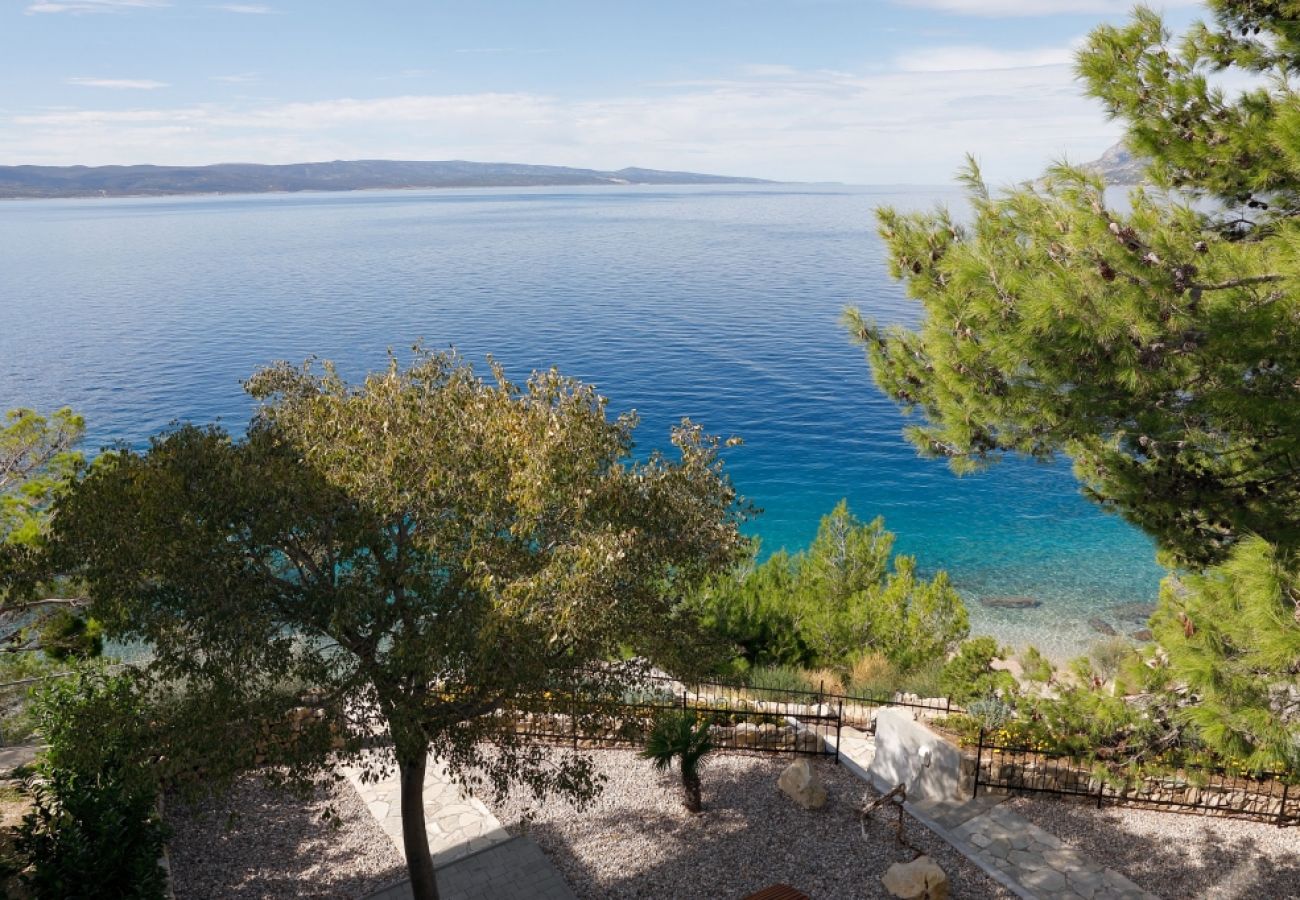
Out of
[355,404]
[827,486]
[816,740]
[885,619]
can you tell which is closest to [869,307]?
[827,486]

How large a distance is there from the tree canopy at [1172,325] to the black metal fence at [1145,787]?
463 cm

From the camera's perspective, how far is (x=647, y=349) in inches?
2477

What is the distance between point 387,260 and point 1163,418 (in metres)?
120

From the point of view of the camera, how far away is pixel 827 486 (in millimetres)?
39625

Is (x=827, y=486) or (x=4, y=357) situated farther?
(x=4, y=357)

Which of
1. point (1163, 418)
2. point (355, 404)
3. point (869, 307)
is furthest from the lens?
point (869, 307)

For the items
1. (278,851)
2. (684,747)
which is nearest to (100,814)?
(278,851)

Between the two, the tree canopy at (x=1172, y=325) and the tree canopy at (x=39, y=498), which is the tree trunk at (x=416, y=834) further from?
the tree canopy at (x=1172, y=325)

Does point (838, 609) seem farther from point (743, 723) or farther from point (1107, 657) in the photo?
point (743, 723)

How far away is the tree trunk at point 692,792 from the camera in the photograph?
1248 centimetres

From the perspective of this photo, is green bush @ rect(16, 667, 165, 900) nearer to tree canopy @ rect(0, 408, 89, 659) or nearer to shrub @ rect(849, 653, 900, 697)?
tree canopy @ rect(0, 408, 89, 659)

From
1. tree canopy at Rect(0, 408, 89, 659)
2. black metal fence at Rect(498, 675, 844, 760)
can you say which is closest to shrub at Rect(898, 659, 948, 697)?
black metal fence at Rect(498, 675, 844, 760)

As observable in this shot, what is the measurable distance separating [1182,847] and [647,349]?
53375mm

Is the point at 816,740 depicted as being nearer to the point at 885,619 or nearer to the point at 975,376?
the point at 885,619
